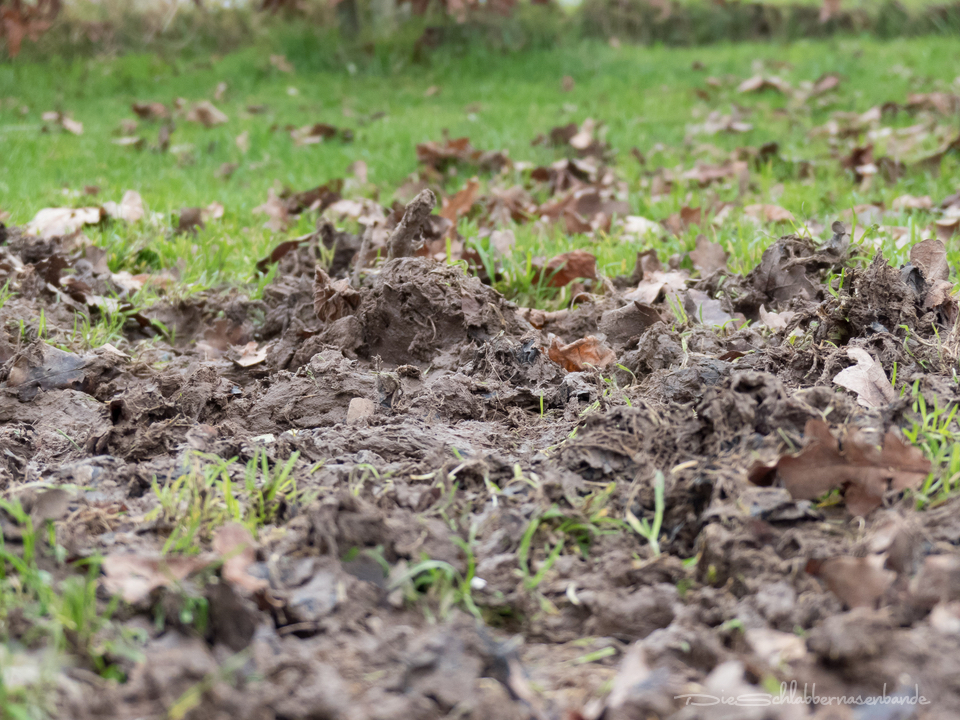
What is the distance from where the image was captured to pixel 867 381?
185 cm

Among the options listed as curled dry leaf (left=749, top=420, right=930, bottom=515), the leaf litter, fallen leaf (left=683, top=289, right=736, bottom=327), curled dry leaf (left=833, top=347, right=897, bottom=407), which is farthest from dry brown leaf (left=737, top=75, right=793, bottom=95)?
curled dry leaf (left=749, top=420, right=930, bottom=515)

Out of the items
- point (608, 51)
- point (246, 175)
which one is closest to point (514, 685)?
point (246, 175)

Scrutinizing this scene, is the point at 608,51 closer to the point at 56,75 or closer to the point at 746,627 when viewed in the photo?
the point at 56,75

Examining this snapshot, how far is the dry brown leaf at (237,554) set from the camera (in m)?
1.27

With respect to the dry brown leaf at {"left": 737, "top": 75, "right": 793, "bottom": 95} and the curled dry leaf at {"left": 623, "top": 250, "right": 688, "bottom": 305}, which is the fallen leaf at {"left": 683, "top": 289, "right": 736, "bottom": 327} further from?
the dry brown leaf at {"left": 737, "top": 75, "right": 793, "bottom": 95}

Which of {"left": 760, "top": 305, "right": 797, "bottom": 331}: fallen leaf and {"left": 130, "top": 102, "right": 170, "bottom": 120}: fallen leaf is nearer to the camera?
{"left": 760, "top": 305, "right": 797, "bottom": 331}: fallen leaf

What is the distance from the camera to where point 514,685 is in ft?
3.77

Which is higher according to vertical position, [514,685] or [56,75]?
[56,75]

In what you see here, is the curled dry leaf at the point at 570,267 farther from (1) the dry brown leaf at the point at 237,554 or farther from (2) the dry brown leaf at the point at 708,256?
(1) the dry brown leaf at the point at 237,554

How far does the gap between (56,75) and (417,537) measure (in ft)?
26.4

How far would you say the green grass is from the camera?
3797 millimetres

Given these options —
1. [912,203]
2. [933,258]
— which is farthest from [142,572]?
[912,203]

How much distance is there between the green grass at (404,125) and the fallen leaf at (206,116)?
98 millimetres

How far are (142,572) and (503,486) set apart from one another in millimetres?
717
